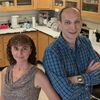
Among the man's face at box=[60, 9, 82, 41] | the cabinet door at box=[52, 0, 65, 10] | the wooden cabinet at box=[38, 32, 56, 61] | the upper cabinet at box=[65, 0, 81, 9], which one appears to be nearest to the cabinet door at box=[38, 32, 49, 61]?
the wooden cabinet at box=[38, 32, 56, 61]

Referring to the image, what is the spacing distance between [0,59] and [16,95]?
3111mm

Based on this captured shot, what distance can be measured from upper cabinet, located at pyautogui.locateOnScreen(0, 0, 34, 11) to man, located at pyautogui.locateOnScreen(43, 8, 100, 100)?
3.25 metres

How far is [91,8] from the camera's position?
139 inches

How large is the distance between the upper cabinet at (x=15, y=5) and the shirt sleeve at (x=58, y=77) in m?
3.36

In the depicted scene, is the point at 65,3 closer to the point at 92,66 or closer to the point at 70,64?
the point at 92,66

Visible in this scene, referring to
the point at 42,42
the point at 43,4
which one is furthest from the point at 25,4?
the point at 42,42

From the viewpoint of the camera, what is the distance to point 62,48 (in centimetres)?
149

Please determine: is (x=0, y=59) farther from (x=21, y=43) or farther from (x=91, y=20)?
(x=21, y=43)

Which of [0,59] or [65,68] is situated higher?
[65,68]

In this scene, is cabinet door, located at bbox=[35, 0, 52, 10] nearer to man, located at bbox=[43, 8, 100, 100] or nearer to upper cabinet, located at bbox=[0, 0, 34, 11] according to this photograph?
upper cabinet, located at bbox=[0, 0, 34, 11]

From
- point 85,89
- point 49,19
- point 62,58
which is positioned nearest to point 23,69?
point 62,58

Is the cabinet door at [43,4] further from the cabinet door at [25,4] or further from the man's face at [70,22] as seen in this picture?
the man's face at [70,22]


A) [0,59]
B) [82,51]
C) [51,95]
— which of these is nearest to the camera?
[51,95]

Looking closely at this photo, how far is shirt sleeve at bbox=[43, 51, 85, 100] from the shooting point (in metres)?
1.40
